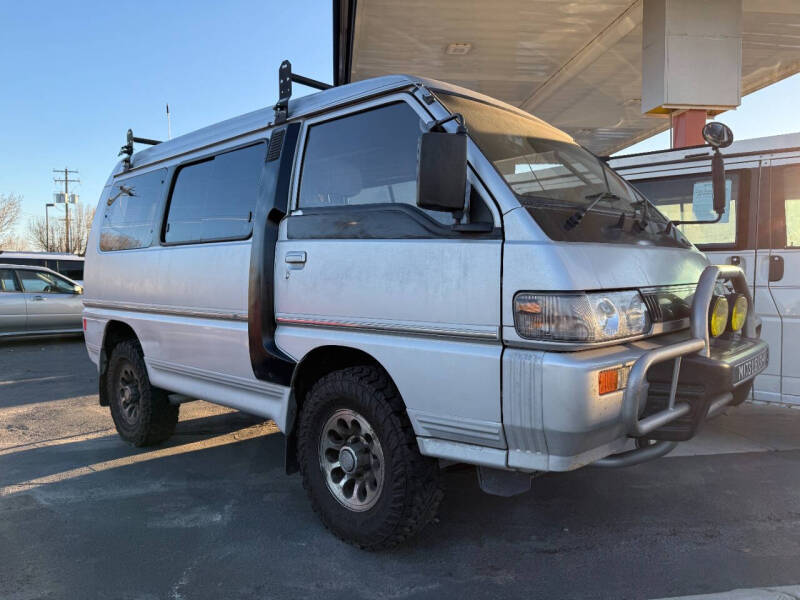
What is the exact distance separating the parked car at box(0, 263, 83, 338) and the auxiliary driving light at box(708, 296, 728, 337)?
1151 cm

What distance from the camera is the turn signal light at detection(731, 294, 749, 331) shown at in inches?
132

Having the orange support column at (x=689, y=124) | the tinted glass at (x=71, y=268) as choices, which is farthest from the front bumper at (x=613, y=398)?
the tinted glass at (x=71, y=268)

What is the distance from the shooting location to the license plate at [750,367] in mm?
2877

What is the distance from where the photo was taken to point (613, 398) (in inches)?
96.4

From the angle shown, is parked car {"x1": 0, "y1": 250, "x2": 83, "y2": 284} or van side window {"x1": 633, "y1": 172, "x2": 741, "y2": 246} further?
parked car {"x1": 0, "y1": 250, "x2": 83, "y2": 284}

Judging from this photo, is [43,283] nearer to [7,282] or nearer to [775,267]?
[7,282]

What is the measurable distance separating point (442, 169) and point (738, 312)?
1926 millimetres

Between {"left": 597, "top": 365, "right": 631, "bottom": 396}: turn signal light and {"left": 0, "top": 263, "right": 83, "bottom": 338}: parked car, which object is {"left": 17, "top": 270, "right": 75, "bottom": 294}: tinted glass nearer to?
{"left": 0, "top": 263, "right": 83, "bottom": 338}: parked car

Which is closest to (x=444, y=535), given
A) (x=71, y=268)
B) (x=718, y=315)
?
(x=718, y=315)

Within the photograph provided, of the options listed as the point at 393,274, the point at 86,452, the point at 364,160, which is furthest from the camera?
the point at 86,452

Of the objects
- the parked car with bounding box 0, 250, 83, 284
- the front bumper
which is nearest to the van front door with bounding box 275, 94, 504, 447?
the front bumper

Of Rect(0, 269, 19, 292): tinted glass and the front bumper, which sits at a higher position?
Rect(0, 269, 19, 292): tinted glass

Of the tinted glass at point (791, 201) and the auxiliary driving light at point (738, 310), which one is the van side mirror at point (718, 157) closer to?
the auxiliary driving light at point (738, 310)

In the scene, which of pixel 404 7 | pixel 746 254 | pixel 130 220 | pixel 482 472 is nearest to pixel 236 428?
pixel 130 220
